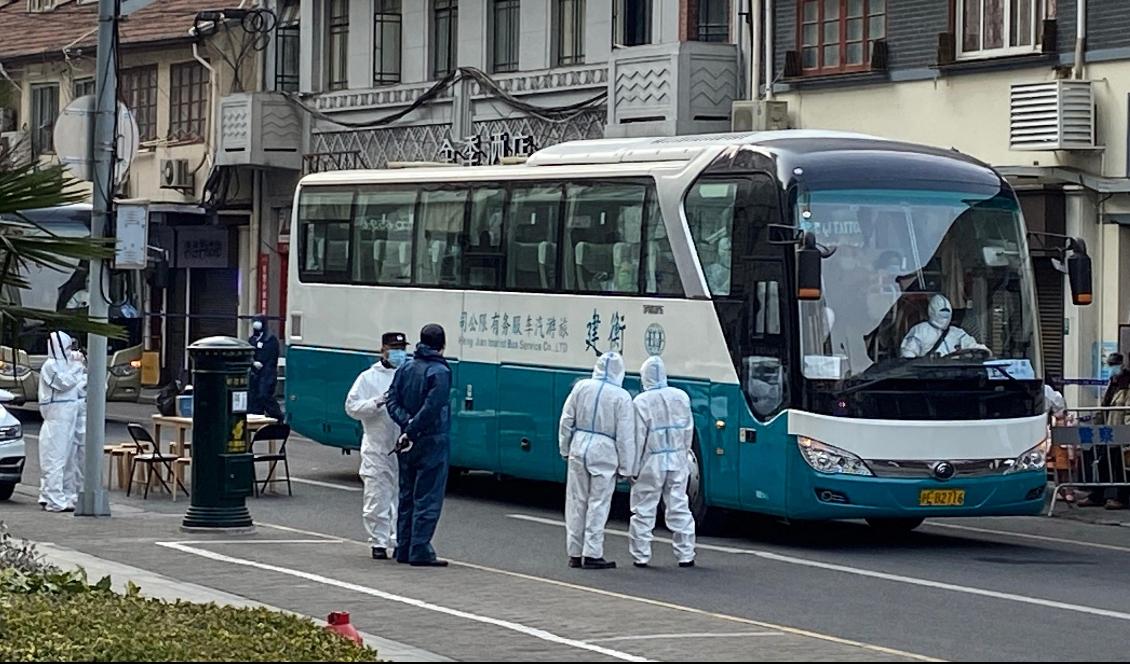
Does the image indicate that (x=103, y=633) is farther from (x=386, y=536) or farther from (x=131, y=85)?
(x=131, y=85)

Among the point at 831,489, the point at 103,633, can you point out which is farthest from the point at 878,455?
the point at 103,633

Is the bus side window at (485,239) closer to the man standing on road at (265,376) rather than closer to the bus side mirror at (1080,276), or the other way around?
the bus side mirror at (1080,276)

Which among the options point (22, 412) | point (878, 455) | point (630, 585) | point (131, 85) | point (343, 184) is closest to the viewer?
point (630, 585)

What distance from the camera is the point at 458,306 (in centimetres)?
2253

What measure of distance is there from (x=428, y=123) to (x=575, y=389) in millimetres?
22736

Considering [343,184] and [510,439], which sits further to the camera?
[343,184]

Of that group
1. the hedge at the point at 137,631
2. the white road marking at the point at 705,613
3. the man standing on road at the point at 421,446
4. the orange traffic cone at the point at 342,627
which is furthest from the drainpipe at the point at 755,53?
the orange traffic cone at the point at 342,627

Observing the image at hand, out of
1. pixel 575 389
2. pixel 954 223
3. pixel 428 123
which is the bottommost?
pixel 575 389

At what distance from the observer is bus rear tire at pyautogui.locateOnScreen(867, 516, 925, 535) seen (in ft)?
65.0

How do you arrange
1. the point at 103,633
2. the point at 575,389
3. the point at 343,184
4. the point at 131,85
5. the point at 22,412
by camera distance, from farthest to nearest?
the point at 131,85 < the point at 22,412 < the point at 343,184 < the point at 575,389 < the point at 103,633

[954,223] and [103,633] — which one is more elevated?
[954,223]

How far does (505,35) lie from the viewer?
3753 cm

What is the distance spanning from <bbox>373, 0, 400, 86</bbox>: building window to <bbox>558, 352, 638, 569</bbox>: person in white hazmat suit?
2427 cm

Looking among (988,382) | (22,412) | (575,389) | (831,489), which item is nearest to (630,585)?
(575,389)
